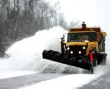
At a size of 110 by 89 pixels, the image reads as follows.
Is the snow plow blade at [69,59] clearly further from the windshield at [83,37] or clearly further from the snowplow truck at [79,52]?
the windshield at [83,37]

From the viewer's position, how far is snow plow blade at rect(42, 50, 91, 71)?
1325cm

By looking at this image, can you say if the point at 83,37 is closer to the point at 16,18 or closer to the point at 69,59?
the point at 69,59

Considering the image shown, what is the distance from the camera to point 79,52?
48.4 feet

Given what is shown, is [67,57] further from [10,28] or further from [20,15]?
[20,15]

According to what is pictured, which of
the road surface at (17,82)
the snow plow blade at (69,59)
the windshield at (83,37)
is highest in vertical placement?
the windshield at (83,37)

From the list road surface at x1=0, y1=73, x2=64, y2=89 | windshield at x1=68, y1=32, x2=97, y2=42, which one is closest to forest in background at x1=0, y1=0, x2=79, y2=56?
windshield at x1=68, y1=32, x2=97, y2=42

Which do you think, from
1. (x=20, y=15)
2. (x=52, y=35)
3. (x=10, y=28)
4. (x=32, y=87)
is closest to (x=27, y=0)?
(x=20, y=15)

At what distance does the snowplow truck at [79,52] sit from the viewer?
13492mm

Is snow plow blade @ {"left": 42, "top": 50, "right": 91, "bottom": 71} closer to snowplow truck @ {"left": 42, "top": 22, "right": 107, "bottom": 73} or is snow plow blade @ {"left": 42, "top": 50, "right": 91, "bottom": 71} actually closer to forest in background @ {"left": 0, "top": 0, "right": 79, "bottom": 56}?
snowplow truck @ {"left": 42, "top": 22, "right": 107, "bottom": 73}

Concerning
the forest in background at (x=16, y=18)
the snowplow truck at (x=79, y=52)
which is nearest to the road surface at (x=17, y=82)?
the snowplow truck at (x=79, y=52)

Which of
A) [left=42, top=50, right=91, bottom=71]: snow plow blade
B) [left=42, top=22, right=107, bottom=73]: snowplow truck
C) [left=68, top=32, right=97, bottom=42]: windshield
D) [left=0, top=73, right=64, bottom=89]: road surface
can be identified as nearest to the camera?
[left=0, top=73, right=64, bottom=89]: road surface

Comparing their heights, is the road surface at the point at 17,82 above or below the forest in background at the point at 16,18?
below

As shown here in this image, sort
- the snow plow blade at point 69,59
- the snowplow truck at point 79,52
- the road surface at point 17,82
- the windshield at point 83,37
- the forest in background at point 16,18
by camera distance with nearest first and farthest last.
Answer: the road surface at point 17,82, the snow plow blade at point 69,59, the snowplow truck at point 79,52, the windshield at point 83,37, the forest in background at point 16,18

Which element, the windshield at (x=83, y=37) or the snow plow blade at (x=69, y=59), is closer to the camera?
the snow plow blade at (x=69, y=59)
